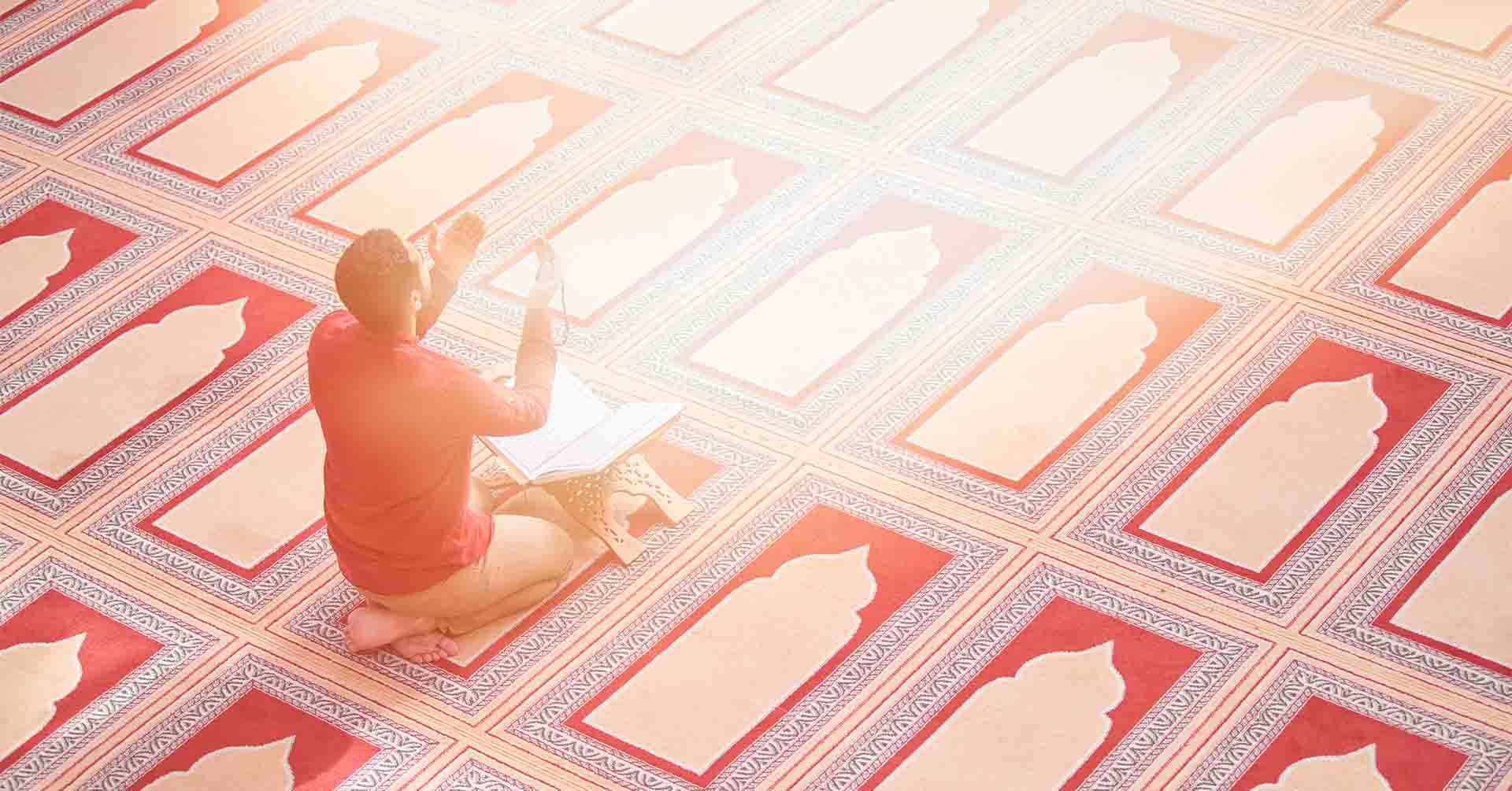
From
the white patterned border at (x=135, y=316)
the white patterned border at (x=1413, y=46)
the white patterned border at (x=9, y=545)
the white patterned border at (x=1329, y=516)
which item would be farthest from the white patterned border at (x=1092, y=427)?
the white patterned border at (x=9, y=545)

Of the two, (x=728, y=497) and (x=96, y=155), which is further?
(x=96, y=155)

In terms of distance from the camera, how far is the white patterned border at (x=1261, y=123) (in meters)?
4.68

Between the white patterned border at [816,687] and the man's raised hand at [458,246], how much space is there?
687mm

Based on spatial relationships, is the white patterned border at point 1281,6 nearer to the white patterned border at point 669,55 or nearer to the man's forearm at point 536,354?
the white patterned border at point 669,55

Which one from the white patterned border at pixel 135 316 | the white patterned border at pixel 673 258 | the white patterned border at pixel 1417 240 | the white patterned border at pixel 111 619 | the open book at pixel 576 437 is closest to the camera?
the white patterned border at pixel 111 619

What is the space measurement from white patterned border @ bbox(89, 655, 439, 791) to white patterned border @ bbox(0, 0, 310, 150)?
6.70ft

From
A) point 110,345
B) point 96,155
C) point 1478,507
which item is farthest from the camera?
point 96,155

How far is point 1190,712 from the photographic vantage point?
3619 mm

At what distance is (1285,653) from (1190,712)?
0.70 ft

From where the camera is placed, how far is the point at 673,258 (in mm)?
4777

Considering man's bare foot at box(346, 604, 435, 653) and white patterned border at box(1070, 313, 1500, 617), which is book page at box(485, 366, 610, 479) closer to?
man's bare foot at box(346, 604, 435, 653)

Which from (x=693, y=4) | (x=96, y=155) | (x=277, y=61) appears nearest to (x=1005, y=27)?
(x=693, y=4)

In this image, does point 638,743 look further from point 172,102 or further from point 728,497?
point 172,102

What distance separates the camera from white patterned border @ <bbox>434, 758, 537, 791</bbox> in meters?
3.59
